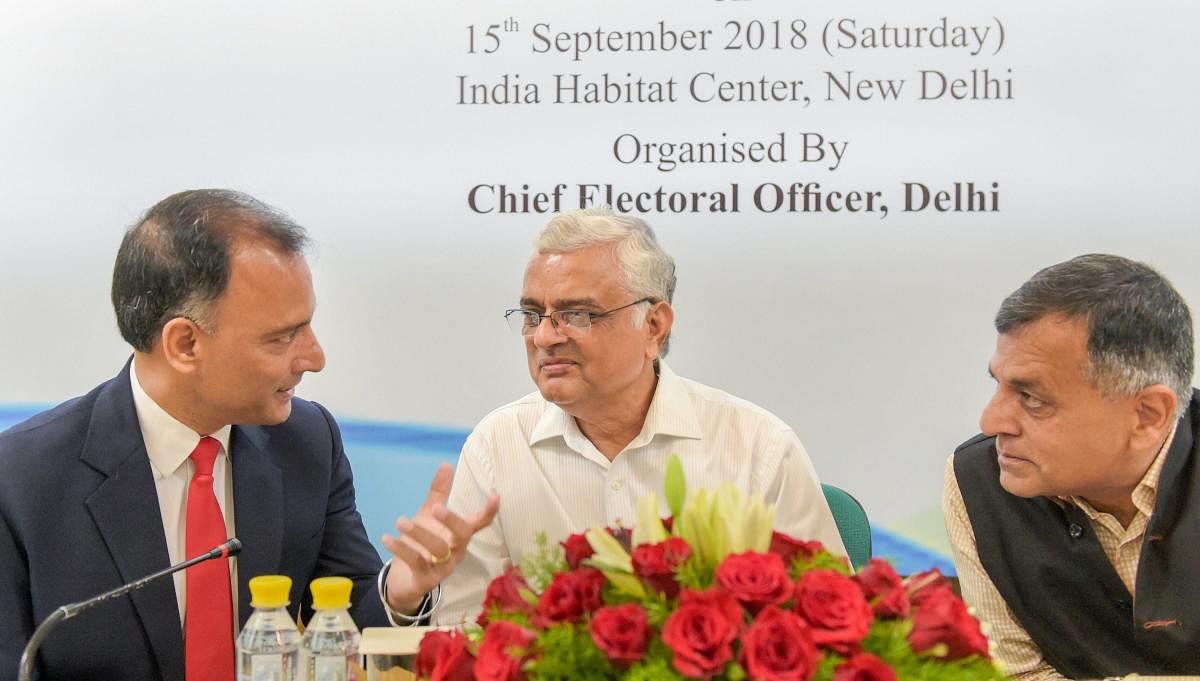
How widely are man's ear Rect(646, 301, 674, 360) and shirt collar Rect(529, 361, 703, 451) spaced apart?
71mm

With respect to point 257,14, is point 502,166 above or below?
below

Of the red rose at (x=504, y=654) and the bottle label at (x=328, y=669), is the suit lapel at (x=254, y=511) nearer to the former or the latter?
the bottle label at (x=328, y=669)

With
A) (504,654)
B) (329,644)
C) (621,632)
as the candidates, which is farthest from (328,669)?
(621,632)

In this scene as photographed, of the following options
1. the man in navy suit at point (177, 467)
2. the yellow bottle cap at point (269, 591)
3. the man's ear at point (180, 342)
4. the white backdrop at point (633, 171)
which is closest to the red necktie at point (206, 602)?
the man in navy suit at point (177, 467)

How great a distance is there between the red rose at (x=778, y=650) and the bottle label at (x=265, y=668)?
0.78 m

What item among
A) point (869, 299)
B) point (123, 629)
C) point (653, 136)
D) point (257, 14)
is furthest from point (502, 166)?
point (123, 629)

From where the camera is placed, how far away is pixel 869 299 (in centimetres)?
367

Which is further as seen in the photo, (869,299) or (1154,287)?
(869,299)

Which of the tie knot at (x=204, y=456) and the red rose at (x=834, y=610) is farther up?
the red rose at (x=834, y=610)

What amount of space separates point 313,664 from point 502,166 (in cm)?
224

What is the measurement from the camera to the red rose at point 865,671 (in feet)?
4.14

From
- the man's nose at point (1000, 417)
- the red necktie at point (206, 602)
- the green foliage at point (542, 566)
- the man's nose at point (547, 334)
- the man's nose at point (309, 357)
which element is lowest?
the red necktie at point (206, 602)

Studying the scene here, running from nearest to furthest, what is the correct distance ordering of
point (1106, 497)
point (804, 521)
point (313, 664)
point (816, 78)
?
point (313, 664)
point (1106, 497)
point (804, 521)
point (816, 78)

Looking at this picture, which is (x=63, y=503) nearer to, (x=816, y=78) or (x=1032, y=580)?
(x=1032, y=580)
